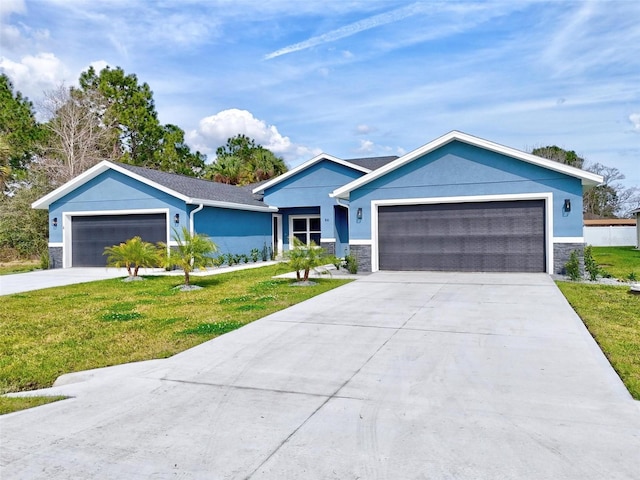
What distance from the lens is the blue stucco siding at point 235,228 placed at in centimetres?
1773

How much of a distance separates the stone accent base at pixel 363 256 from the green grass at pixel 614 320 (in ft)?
19.1

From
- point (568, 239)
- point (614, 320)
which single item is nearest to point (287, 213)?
point (568, 239)

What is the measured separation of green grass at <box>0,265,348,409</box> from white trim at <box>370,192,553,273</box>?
2.84 m

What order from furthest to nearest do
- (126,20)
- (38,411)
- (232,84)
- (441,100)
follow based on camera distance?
1. (232,84)
2. (441,100)
3. (126,20)
4. (38,411)

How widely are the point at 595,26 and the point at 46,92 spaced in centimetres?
3250

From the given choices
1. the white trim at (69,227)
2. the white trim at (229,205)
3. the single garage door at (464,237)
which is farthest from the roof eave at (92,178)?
the single garage door at (464,237)

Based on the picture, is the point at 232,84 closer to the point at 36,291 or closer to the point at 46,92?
the point at 36,291

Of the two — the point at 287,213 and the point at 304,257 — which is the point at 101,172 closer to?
the point at 287,213

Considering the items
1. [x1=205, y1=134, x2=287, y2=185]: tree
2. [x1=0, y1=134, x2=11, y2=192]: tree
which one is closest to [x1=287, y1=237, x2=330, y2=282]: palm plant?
[x1=205, y1=134, x2=287, y2=185]: tree

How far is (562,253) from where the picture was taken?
12953 mm

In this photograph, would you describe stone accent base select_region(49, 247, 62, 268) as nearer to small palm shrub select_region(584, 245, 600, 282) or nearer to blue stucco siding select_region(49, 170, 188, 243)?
blue stucco siding select_region(49, 170, 188, 243)

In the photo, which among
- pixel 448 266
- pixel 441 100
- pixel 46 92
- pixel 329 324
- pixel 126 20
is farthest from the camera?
pixel 46 92

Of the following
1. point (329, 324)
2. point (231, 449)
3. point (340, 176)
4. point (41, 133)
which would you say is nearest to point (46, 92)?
point (41, 133)

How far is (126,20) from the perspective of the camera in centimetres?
1098
